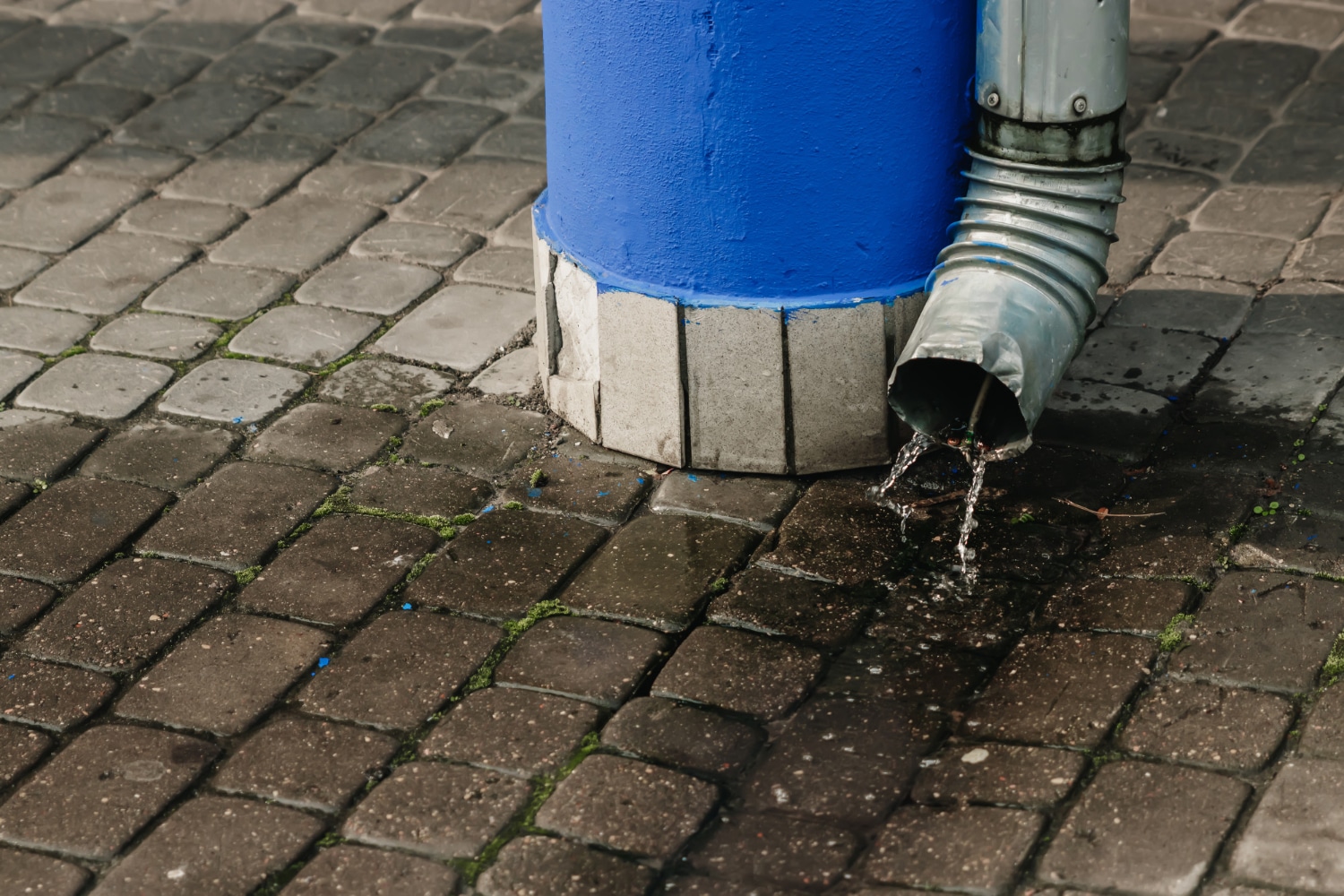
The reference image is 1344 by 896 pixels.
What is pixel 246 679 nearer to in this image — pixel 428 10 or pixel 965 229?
pixel 965 229

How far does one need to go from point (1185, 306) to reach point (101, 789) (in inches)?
120

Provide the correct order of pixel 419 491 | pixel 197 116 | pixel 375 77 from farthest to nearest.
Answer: pixel 375 77 < pixel 197 116 < pixel 419 491

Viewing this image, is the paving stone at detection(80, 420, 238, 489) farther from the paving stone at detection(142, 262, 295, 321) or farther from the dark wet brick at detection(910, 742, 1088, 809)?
the dark wet brick at detection(910, 742, 1088, 809)

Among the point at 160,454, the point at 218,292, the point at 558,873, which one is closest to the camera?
the point at 558,873

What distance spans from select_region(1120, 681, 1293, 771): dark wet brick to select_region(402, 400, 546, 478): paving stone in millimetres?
1646

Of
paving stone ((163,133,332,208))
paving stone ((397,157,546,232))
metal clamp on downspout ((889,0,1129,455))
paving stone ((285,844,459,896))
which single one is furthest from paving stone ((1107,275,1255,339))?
paving stone ((163,133,332,208))

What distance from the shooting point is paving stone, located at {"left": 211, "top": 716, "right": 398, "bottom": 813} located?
299 cm

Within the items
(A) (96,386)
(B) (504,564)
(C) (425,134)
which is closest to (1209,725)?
(B) (504,564)

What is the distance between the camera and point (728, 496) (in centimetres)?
387

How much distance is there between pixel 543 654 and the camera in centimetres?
335

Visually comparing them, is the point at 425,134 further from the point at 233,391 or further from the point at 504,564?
the point at 504,564

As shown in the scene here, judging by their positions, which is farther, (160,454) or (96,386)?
(96,386)

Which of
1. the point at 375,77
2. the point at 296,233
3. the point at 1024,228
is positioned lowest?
the point at 296,233

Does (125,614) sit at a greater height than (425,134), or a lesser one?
lesser
